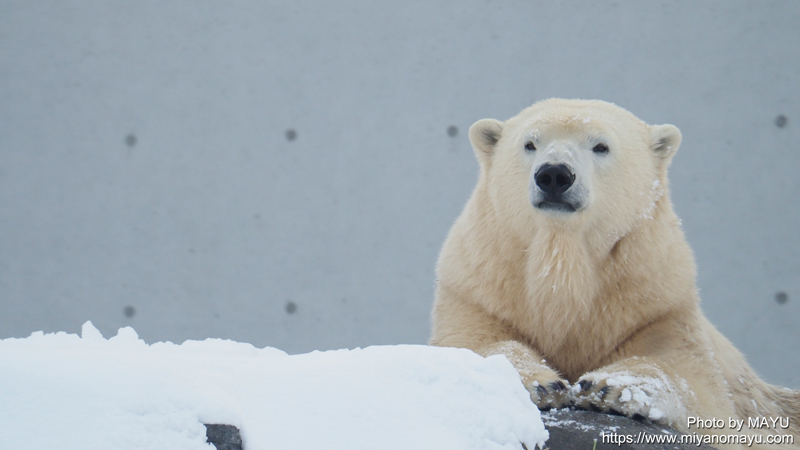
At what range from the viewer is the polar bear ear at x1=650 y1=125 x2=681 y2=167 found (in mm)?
2514

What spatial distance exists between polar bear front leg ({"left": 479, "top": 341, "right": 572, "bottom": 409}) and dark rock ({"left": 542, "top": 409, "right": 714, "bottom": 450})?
0.03m

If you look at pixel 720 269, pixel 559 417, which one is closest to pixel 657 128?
pixel 559 417

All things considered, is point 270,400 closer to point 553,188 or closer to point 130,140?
point 553,188

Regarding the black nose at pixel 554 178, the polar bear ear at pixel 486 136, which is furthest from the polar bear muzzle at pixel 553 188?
the polar bear ear at pixel 486 136

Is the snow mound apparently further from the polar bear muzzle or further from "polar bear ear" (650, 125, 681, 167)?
"polar bear ear" (650, 125, 681, 167)

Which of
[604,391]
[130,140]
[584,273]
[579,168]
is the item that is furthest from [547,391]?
[130,140]

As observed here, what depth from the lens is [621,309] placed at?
219cm

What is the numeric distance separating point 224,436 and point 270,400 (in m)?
0.13

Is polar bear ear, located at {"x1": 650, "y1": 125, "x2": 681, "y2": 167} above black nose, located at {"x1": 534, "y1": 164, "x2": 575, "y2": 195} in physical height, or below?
above

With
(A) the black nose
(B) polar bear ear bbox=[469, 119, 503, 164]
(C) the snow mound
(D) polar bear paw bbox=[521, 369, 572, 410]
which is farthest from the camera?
(B) polar bear ear bbox=[469, 119, 503, 164]

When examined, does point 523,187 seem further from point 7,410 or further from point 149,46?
point 149,46

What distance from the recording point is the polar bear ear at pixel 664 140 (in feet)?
8.25

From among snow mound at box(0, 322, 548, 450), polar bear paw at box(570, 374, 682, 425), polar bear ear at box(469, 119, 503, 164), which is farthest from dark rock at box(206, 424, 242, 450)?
polar bear ear at box(469, 119, 503, 164)

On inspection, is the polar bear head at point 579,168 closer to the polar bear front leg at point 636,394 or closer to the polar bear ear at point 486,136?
the polar bear ear at point 486,136
